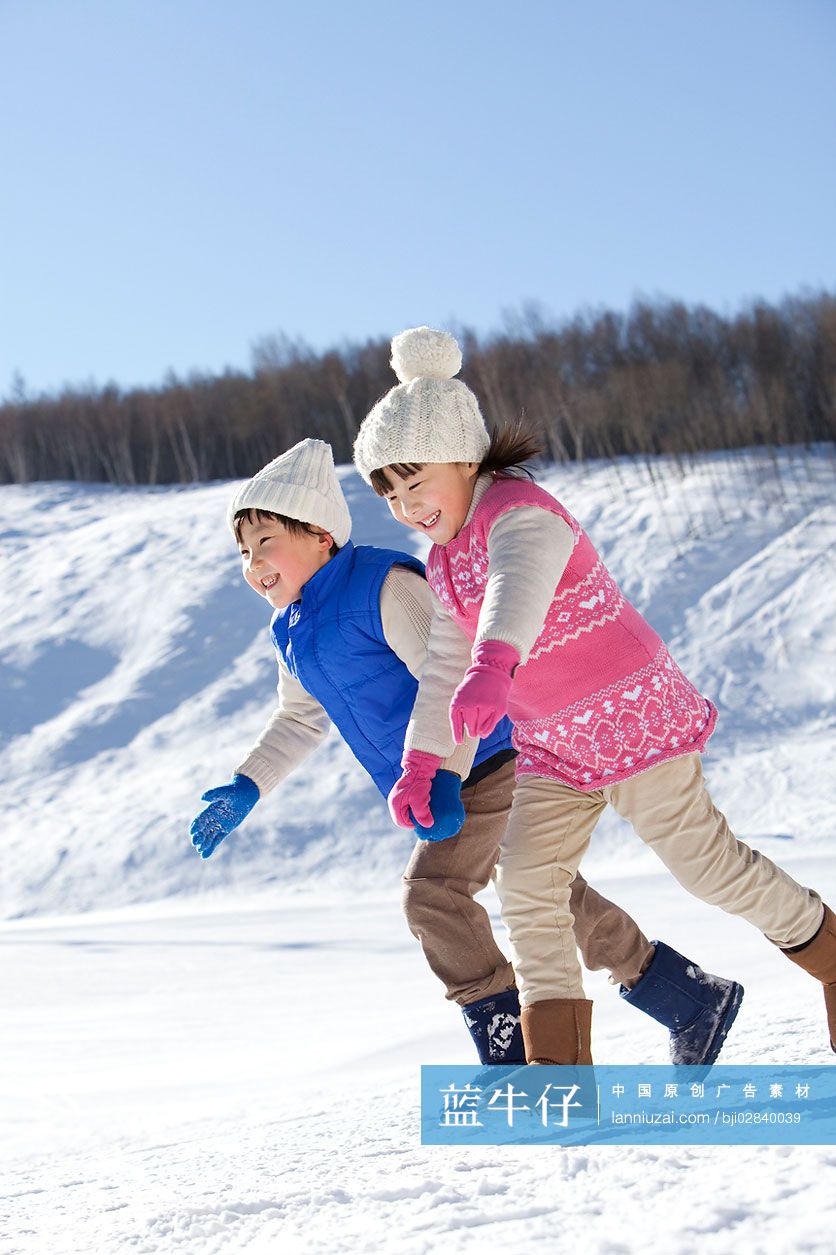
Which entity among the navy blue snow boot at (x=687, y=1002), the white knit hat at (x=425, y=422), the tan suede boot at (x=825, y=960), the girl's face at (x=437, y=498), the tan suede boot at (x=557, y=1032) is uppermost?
the white knit hat at (x=425, y=422)

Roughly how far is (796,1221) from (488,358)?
24.1 metres

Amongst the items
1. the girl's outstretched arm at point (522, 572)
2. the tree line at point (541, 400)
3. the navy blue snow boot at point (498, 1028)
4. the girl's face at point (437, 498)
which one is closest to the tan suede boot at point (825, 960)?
the navy blue snow boot at point (498, 1028)

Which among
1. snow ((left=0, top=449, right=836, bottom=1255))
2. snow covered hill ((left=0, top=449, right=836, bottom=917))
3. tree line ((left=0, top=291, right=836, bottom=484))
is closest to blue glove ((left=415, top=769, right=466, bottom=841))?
snow ((left=0, top=449, right=836, bottom=1255))

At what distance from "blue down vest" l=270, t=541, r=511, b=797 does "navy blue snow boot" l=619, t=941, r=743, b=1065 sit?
583mm

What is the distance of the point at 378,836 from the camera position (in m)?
10.4

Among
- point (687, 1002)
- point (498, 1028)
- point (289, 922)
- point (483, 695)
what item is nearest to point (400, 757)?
point (498, 1028)

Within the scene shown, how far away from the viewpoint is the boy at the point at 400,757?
2188 millimetres

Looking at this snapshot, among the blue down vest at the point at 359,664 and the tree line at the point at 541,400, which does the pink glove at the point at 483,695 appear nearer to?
the blue down vest at the point at 359,664

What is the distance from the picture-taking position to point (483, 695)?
1.74 meters

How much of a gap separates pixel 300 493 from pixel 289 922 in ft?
17.1

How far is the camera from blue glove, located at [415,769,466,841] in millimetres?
1995

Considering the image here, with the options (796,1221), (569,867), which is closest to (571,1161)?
(796,1221)

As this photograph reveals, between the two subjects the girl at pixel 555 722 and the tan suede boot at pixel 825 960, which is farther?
the tan suede boot at pixel 825 960

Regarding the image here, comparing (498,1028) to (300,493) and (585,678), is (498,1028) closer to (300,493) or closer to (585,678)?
(585,678)
